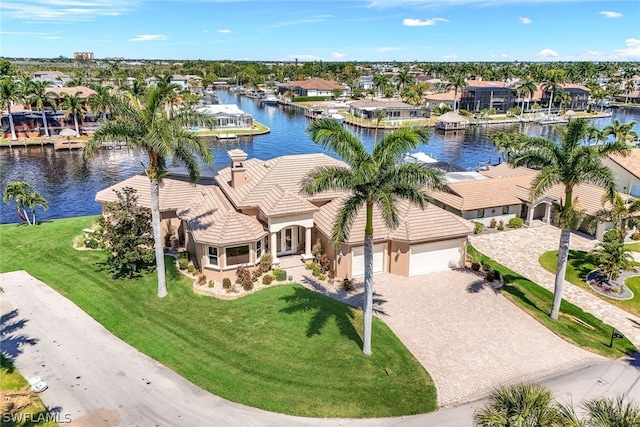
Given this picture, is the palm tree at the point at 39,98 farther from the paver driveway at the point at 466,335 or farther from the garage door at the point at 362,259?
the garage door at the point at 362,259

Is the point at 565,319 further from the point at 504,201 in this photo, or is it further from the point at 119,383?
the point at 119,383

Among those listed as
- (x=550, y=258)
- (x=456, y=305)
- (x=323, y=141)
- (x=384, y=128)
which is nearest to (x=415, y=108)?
(x=384, y=128)

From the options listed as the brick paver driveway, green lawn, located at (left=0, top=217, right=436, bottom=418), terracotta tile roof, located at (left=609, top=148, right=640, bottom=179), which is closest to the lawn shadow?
green lawn, located at (left=0, top=217, right=436, bottom=418)

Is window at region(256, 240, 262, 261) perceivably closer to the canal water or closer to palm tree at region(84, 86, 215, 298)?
palm tree at region(84, 86, 215, 298)

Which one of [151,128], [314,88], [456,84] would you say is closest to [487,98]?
[456,84]

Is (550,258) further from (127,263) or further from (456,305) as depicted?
(127,263)

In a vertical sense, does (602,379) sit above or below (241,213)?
below

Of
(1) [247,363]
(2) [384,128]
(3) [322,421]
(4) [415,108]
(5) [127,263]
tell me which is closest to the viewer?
(3) [322,421]
